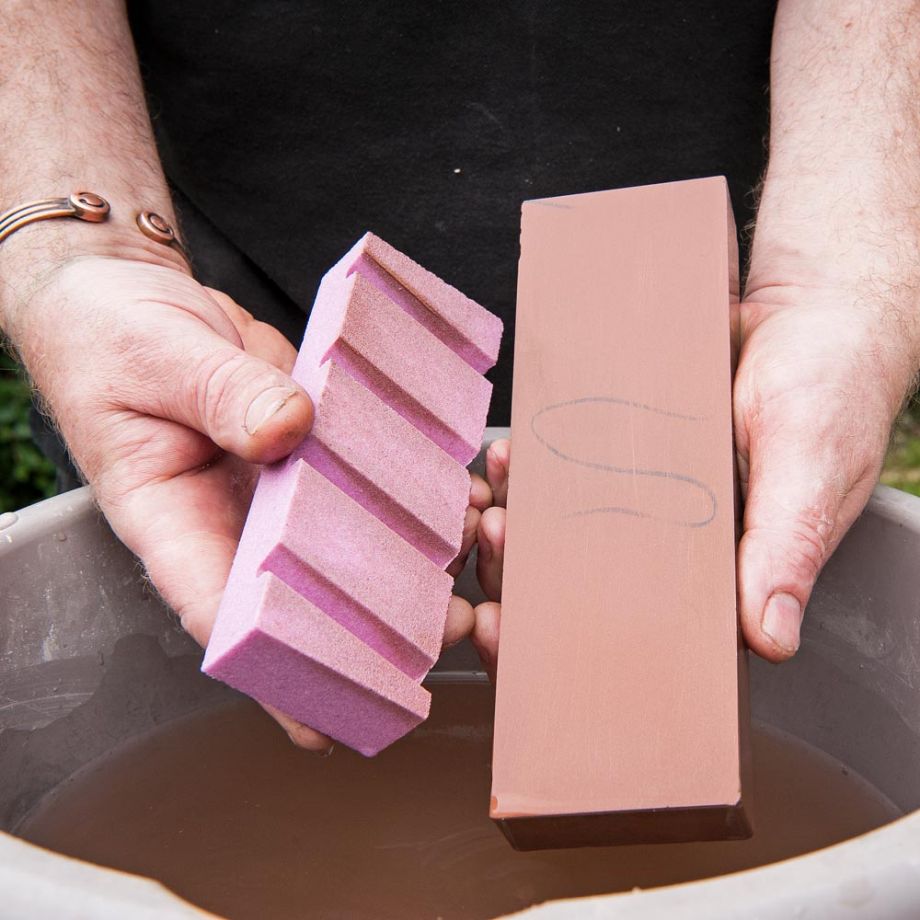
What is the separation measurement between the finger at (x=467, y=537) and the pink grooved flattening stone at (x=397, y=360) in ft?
0.27

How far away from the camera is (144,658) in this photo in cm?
134

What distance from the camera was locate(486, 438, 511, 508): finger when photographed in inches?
50.9

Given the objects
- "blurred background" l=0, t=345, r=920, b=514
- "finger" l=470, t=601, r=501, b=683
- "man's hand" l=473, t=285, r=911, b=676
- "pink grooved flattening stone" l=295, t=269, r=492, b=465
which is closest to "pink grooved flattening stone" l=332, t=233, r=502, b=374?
"pink grooved flattening stone" l=295, t=269, r=492, b=465

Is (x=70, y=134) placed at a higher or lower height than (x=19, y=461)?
higher

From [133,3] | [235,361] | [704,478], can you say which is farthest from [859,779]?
[133,3]

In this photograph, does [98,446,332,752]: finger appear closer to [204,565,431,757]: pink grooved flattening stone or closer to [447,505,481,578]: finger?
[204,565,431,757]: pink grooved flattening stone

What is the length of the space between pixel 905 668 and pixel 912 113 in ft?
2.56

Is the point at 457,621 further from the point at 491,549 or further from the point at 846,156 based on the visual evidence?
the point at 846,156

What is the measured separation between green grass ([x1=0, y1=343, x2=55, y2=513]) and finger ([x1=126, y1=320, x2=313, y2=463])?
6.89 ft

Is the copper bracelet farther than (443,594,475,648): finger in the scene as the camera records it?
Yes

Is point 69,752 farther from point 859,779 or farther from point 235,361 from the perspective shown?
point 859,779

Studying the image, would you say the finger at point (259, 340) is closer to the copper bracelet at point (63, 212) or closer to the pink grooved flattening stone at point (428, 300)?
the copper bracelet at point (63, 212)

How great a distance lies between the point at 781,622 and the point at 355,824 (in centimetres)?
56

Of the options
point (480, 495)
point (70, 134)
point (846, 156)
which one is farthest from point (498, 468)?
point (70, 134)
